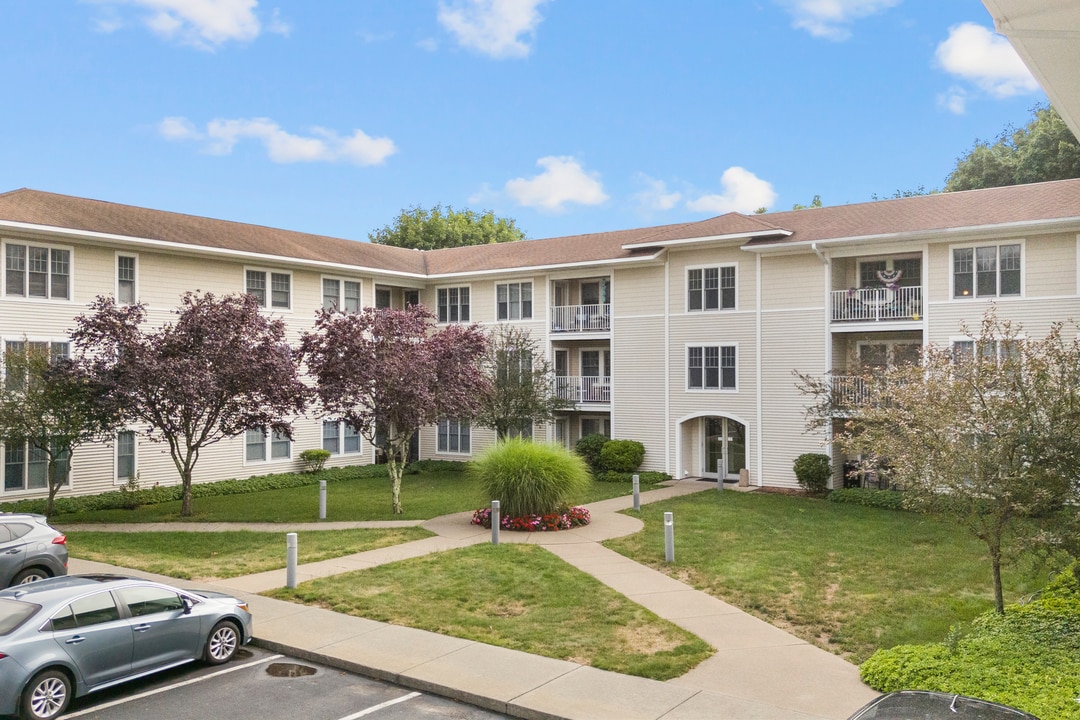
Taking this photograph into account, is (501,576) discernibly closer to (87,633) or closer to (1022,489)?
(87,633)

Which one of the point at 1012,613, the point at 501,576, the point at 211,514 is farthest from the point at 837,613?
the point at 211,514

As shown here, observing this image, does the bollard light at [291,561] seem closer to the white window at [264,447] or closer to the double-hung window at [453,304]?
the white window at [264,447]

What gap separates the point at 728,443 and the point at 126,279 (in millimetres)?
19796

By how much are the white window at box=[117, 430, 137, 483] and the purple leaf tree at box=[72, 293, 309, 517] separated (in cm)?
410

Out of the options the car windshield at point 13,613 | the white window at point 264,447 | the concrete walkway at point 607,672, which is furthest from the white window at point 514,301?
the car windshield at point 13,613

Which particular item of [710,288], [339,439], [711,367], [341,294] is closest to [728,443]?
[711,367]

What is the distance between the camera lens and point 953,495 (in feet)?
33.6

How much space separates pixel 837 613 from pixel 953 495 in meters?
2.88

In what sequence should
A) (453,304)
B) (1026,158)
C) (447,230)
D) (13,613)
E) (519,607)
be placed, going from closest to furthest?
(13,613), (519,607), (453,304), (1026,158), (447,230)

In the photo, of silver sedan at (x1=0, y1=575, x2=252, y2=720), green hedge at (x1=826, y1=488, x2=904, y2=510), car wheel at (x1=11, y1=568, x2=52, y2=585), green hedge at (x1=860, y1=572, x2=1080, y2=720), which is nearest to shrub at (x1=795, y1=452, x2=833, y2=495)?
green hedge at (x1=826, y1=488, x2=904, y2=510)

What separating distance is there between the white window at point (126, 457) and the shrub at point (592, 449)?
1431 cm

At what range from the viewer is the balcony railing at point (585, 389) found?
30.6 meters

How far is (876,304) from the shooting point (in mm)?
25016

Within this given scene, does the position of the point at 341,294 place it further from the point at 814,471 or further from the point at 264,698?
the point at 264,698
